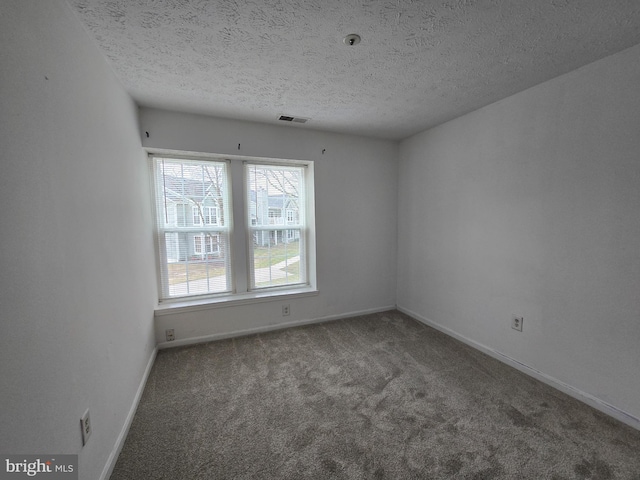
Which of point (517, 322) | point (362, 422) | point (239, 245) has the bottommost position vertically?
point (362, 422)

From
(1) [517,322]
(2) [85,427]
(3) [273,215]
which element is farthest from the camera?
(3) [273,215]

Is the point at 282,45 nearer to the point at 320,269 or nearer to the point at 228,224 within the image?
the point at 228,224

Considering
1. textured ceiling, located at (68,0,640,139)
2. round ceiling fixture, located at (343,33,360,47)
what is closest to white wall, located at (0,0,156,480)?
textured ceiling, located at (68,0,640,139)

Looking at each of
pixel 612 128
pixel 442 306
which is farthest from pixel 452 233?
pixel 612 128

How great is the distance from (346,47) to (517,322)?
99.1 inches

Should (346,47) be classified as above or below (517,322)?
above

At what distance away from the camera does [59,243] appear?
1.06 meters

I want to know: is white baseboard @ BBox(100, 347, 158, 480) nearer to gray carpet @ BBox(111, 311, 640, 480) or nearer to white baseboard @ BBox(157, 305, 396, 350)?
gray carpet @ BBox(111, 311, 640, 480)

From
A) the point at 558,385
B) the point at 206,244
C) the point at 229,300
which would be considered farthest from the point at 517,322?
the point at 206,244

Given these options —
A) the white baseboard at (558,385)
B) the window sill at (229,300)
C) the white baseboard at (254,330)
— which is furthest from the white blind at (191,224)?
the white baseboard at (558,385)

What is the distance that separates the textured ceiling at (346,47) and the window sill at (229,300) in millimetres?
1928

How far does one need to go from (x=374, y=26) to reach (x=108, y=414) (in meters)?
2.53

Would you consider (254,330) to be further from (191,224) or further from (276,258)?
(191,224)

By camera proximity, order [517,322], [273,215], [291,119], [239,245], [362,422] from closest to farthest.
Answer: [362,422], [517,322], [291,119], [239,245], [273,215]
